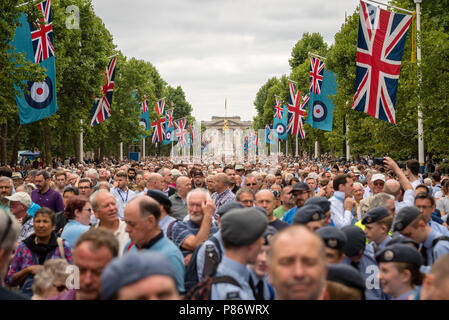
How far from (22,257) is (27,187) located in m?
6.96

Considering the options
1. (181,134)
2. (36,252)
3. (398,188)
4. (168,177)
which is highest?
(181,134)

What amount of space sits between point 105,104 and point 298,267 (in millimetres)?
31145

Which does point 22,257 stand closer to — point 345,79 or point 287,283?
point 287,283

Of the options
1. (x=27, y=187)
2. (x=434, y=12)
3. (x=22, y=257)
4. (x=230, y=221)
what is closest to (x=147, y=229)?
(x=230, y=221)

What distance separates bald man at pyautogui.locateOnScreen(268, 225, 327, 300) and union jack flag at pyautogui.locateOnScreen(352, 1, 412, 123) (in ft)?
43.8

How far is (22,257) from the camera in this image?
19.3ft

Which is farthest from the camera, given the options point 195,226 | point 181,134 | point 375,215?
point 181,134

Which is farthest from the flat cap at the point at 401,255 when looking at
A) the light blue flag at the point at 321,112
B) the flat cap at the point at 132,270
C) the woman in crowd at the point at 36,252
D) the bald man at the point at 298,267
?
the light blue flag at the point at 321,112

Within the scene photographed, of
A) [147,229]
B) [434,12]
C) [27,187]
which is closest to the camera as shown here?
[147,229]

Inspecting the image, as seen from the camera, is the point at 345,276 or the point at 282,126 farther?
the point at 282,126

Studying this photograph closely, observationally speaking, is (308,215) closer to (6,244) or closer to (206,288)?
(206,288)

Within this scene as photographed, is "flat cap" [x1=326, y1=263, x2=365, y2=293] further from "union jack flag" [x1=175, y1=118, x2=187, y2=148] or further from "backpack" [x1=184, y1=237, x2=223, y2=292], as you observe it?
"union jack flag" [x1=175, y1=118, x2=187, y2=148]

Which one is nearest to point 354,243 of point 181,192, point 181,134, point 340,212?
point 340,212

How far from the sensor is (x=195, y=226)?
21.1 ft
